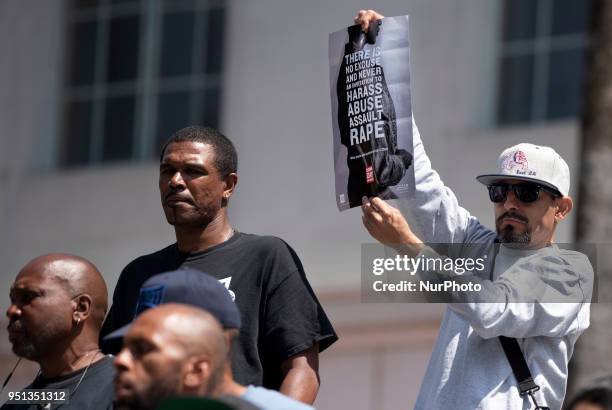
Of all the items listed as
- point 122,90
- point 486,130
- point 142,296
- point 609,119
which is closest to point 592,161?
point 609,119

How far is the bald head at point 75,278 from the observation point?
21.1 feet

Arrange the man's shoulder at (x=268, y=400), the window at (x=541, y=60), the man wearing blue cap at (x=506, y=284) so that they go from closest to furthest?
the man's shoulder at (x=268, y=400), the man wearing blue cap at (x=506, y=284), the window at (x=541, y=60)

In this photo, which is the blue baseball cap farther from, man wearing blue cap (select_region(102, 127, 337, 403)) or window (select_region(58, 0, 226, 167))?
window (select_region(58, 0, 226, 167))

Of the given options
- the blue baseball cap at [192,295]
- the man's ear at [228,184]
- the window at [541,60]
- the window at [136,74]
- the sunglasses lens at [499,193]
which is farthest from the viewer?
the window at [136,74]

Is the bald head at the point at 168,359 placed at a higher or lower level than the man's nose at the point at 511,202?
lower

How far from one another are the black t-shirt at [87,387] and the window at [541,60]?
6641 mm

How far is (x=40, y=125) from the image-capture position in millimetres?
14531

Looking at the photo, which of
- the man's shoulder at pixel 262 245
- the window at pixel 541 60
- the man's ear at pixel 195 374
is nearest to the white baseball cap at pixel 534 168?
the man's shoulder at pixel 262 245

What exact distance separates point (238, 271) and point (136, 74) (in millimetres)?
8134

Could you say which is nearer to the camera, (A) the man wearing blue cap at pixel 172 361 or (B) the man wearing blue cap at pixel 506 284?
(A) the man wearing blue cap at pixel 172 361

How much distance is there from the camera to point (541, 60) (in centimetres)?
1249

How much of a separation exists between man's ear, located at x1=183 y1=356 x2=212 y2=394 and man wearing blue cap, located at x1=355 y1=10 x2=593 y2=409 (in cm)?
125

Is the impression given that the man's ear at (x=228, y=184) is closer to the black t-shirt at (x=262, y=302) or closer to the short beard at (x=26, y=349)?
the black t-shirt at (x=262, y=302)

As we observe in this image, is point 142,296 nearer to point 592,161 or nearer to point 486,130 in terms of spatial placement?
point 592,161
